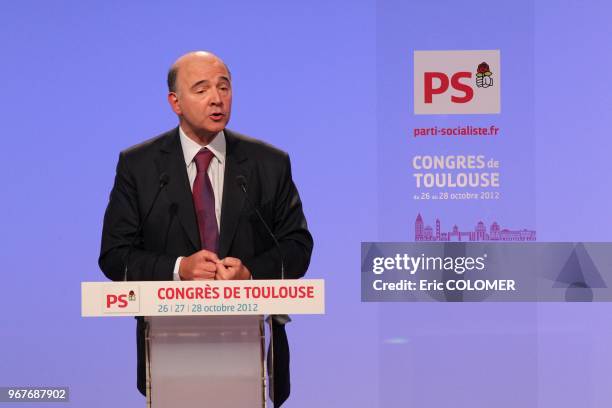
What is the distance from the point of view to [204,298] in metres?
3.12

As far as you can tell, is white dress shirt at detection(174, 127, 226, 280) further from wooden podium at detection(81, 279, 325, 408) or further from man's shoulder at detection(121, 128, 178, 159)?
wooden podium at detection(81, 279, 325, 408)

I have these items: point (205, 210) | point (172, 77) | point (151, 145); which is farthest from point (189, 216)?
point (172, 77)

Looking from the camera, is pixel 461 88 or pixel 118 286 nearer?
pixel 118 286

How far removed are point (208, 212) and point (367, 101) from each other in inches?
44.6

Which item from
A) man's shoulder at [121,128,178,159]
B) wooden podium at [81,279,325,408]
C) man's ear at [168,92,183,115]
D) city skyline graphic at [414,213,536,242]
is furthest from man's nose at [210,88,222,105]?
city skyline graphic at [414,213,536,242]

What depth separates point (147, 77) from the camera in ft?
16.1

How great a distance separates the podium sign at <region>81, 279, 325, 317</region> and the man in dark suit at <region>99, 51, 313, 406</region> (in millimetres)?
814

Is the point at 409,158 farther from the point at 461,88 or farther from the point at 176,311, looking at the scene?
the point at 176,311

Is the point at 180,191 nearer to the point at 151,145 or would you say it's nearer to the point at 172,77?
the point at 151,145

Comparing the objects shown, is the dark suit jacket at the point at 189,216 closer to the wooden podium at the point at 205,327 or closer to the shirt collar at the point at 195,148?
the shirt collar at the point at 195,148

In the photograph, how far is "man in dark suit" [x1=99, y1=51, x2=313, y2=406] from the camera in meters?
4.06

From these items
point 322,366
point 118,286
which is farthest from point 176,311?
point 322,366

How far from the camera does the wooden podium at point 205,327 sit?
10.2 feet

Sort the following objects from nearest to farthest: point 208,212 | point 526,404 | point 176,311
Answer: point 176,311 < point 208,212 < point 526,404
